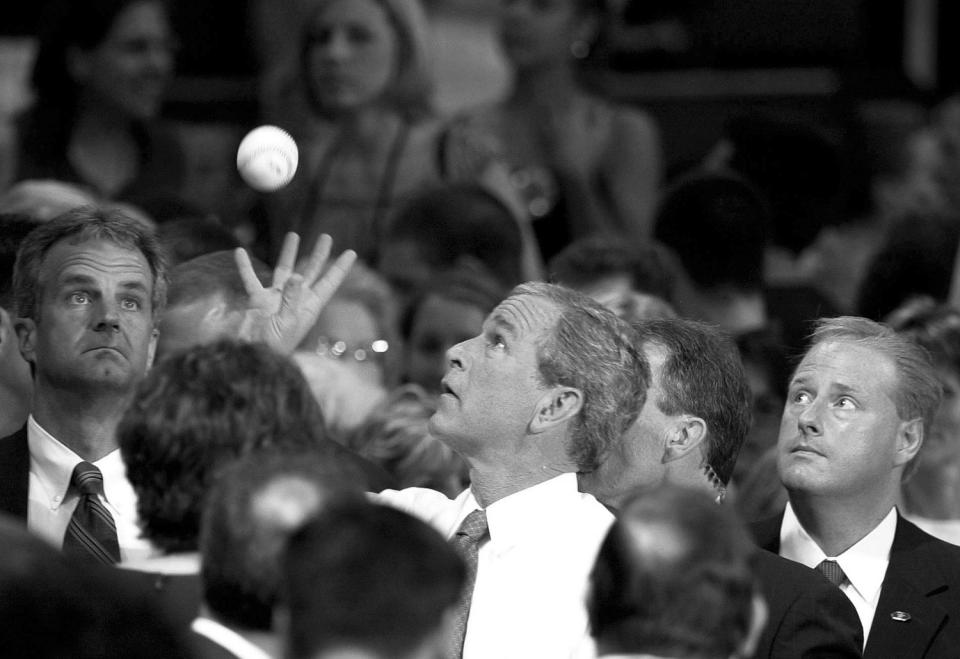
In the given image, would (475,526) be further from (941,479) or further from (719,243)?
(719,243)

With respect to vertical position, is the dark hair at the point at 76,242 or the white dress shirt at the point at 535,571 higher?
the dark hair at the point at 76,242

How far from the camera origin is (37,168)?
736cm

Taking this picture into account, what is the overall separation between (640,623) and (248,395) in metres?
0.98

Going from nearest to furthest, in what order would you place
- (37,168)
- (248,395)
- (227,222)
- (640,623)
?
(640,623)
(248,395)
(37,168)
(227,222)

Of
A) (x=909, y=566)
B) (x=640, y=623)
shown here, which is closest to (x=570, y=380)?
(x=909, y=566)

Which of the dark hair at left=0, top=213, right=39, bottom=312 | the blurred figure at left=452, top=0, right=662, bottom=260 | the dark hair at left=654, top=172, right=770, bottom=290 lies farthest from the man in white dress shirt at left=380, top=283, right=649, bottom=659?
the blurred figure at left=452, top=0, right=662, bottom=260

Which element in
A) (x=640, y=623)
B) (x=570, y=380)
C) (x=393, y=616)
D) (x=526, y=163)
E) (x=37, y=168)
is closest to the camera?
(x=393, y=616)

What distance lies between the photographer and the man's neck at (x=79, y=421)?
4531mm

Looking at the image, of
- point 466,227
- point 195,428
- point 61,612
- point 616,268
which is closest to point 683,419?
point 195,428

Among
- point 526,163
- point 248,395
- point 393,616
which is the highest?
point 526,163

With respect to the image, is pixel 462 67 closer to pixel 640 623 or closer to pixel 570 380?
pixel 570 380

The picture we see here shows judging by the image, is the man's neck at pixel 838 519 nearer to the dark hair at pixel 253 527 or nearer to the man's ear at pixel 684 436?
the man's ear at pixel 684 436

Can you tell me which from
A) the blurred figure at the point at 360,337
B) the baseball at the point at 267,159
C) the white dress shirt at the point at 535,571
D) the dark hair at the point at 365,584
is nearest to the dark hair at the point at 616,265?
the blurred figure at the point at 360,337

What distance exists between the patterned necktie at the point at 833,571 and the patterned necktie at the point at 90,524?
1.92 m
